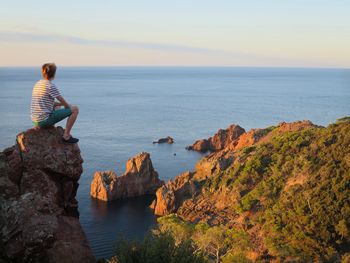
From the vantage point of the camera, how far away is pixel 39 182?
18172 mm

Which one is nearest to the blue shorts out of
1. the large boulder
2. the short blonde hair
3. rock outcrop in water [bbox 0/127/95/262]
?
rock outcrop in water [bbox 0/127/95/262]

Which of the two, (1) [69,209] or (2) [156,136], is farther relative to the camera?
(2) [156,136]

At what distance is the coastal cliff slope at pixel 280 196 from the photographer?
50938mm

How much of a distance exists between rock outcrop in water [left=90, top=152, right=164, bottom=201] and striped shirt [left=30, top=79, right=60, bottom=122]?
231ft

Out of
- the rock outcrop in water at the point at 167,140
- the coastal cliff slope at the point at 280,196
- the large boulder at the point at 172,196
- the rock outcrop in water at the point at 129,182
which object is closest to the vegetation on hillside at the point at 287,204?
the coastal cliff slope at the point at 280,196

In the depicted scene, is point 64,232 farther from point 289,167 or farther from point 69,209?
point 289,167

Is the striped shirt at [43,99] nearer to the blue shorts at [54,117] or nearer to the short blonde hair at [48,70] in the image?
the blue shorts at [54,117]

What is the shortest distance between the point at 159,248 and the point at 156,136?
435ft

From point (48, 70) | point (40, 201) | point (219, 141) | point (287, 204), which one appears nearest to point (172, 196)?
point (287, 204)

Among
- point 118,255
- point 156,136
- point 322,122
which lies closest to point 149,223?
point 118,255

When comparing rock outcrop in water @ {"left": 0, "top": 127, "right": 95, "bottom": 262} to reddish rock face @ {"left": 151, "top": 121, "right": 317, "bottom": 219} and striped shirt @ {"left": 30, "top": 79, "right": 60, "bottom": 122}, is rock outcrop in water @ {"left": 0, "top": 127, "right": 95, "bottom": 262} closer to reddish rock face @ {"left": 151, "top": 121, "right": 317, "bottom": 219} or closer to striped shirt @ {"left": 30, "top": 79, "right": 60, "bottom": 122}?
striped shirt @ {"left": 30, "top": 79, "right": 60, "bottom": 122}

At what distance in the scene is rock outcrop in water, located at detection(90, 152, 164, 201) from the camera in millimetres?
87938

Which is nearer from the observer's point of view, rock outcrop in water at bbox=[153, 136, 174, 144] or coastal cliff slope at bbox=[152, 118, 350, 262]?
coastal cliff slope at bbox=[152, 118, 350, 262]

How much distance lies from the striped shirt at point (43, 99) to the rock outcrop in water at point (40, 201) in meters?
0.86
